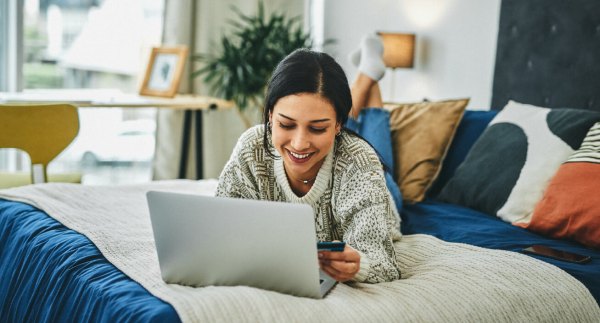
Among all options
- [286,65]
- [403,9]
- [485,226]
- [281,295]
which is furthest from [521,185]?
[403,9]

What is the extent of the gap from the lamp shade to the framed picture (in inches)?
46.3

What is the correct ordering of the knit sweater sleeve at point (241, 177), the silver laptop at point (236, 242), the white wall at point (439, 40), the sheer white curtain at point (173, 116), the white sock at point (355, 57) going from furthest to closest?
1. the sheer white curtain at point (173, 116)
2. the white wall at point (439, 40)
3. the white sock at point (355, 57)
4. the knit sweater sleeve at point (241, 177)
5. the silver laptop at point (236, 242)

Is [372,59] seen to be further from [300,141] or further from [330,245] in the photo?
[330,245]

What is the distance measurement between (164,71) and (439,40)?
5.29ft

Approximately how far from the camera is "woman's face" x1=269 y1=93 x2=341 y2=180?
5.09 feet

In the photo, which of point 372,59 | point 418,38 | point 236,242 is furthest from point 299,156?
point 418,38

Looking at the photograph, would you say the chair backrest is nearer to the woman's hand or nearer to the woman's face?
the woman's face

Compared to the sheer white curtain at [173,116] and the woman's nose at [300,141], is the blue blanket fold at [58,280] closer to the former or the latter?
the woman's nose at [300,141]

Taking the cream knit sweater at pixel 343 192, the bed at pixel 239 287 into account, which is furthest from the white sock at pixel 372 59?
the cream knit sweater at pixel 343 192

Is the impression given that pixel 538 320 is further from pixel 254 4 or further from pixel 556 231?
pixel 254 4

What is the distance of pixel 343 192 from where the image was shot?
164 cm

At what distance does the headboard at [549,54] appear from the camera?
2.65m

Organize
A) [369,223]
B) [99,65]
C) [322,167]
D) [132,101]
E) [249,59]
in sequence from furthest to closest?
[99,65] < [249,59] < [132,101] < [322,167] < [369,223]

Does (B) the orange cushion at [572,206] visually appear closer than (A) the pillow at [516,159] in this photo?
Yes
